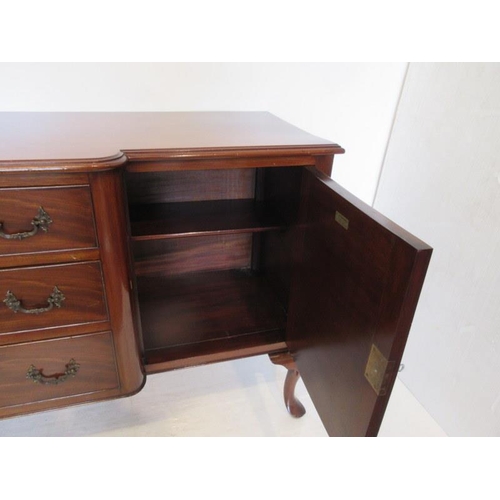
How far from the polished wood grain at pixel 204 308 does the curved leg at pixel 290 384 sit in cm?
7

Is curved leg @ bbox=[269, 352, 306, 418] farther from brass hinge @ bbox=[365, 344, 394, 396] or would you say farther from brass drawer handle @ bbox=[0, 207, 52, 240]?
brass drawer handle @ bbox=[0, 207, 52, 240]

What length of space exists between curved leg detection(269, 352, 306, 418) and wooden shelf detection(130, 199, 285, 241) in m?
0.30

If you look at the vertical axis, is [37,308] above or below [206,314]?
above

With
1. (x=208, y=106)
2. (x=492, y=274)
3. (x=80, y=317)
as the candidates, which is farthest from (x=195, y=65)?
(x=492, y=274)

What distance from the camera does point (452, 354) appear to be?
99 cm

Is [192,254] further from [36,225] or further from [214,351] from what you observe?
[36,225]

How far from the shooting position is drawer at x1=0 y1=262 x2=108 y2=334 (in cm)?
58

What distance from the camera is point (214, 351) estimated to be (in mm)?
829

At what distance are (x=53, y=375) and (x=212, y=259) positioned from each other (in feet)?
1.73

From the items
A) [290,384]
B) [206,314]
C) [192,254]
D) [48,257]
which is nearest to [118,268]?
[48,257]

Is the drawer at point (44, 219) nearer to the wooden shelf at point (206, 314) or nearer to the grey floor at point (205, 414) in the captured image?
the wooden shelf at point (206, 314)

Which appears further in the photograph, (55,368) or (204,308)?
(204,308)

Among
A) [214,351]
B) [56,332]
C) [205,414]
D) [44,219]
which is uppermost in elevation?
[44,219]

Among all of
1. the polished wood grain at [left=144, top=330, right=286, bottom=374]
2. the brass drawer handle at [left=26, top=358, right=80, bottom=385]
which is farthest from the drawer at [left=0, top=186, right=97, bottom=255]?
the polished wood grain at [left=144, top=330, right=286, bottom=374]
